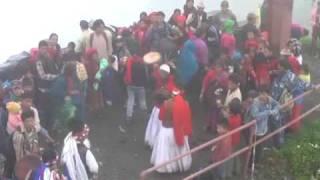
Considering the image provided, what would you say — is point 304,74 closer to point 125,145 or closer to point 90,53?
point 125,145

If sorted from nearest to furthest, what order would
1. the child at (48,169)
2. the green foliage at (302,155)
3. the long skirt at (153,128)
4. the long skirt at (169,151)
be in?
the child at (48,169) < the long skirt at (169,151) < the green foliage at (302,155) < the long skirt at (153,128)

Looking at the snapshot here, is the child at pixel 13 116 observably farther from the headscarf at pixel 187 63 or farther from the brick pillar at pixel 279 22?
the brick pillar at pixel 279 22

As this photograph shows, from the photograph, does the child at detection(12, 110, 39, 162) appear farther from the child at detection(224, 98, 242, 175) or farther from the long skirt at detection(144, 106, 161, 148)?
the child at detection(224, 98, 242, 175)

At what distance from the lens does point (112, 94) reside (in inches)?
467

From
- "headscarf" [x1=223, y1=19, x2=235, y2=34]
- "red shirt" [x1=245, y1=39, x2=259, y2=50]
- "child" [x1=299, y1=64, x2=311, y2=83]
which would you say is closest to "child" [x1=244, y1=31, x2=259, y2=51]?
"red shirt" [x1=245, y1=39, x2=259, y2=50]

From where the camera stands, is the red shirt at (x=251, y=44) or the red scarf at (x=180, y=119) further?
the red shirt at (x=251, y=44)

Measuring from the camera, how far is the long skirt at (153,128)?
1035 cm

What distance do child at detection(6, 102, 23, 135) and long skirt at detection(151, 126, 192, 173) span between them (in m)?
2.22

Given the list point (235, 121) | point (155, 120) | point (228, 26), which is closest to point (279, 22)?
point (228, 26)

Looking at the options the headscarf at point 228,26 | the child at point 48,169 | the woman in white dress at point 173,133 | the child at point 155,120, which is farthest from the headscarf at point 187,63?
the child at point 48,169

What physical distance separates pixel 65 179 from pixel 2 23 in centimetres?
4362

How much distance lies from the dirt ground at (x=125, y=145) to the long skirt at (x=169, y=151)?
123 mm

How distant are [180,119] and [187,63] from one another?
97.6 inches

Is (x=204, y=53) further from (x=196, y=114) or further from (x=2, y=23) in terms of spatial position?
(x=2, y=23)
